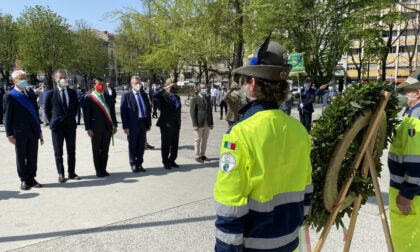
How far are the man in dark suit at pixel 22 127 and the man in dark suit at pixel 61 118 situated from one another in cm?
37

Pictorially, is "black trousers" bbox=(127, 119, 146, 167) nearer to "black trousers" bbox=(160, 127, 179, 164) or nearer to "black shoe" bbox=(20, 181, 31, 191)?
"black trousers" bbox=(160, 127, 179, 164)

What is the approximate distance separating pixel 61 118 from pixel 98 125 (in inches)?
27.8

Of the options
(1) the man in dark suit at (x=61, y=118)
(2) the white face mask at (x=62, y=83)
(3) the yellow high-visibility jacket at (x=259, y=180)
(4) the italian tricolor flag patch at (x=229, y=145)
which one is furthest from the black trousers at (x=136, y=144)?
(4) the italian tricolor flag patch at (x=229, y=145)

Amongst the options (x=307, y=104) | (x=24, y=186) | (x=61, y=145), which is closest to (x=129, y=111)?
(x=61, y=145)

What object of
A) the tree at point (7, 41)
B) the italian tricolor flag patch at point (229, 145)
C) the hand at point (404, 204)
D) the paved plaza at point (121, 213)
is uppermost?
the tree at point (7, 41)

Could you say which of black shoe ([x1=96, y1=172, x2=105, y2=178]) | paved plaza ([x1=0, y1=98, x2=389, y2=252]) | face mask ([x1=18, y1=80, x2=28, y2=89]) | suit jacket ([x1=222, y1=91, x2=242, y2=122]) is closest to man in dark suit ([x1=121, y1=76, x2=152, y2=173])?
paved plaza ([x1=0, y1=98, x2=389, y2=252])

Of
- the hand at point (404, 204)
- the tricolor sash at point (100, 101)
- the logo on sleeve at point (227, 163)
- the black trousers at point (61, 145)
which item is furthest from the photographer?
the tricolor sash at point (100, 101)

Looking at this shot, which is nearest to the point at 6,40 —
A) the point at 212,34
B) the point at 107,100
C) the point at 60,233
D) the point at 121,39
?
the point at 121,39

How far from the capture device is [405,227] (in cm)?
290

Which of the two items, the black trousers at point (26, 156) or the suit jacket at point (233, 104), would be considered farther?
the suit jacket at point (233, 104)

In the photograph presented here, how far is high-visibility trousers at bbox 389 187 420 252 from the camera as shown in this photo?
9.32ft

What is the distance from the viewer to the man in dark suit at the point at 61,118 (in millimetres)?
6605

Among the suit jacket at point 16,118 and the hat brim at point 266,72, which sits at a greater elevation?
the hat brim at point 266,72

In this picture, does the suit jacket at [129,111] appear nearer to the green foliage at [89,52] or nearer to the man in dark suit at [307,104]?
the man in dark suit at [307,104]
